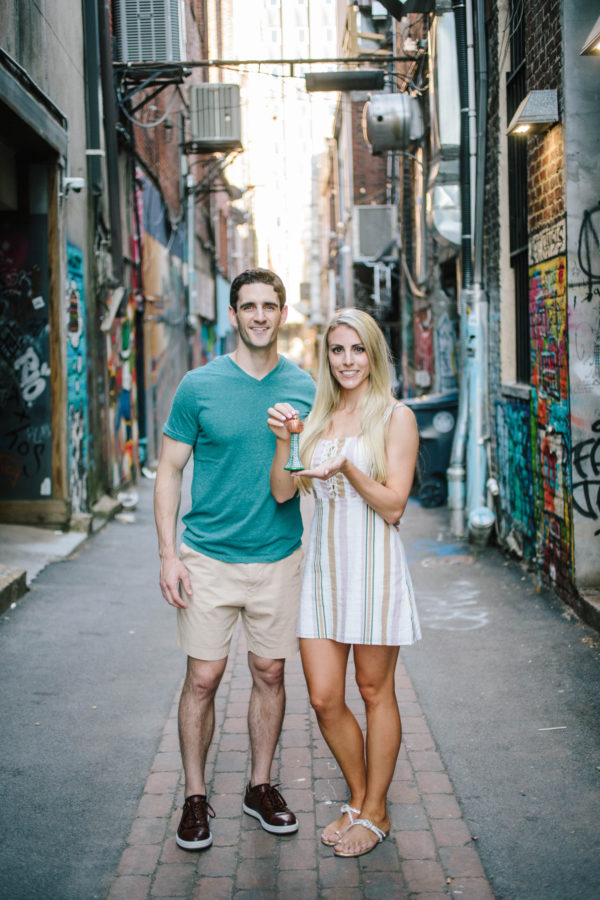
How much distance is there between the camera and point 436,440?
11.6 m

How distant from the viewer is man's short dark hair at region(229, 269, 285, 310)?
11.6 feet

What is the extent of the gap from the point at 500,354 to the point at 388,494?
228 inches

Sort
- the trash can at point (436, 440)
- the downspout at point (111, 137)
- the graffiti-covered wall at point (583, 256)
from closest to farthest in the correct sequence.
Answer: the graffiti-covered wall at point (583, 256) → the downspout at point (111, 137) → the trash can at point (436, 440)

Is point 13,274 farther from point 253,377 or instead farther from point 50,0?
point 253,377

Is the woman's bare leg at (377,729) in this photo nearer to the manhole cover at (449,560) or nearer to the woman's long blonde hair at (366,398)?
the woman's long blonde hair at (366,398)

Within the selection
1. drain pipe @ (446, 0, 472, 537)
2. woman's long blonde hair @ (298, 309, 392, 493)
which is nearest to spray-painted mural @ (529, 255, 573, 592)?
drain pipe @ (446, 0, 472, 537)

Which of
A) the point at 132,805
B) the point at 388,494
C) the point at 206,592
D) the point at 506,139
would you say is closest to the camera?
the point at 388,494

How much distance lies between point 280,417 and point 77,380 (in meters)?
7.20

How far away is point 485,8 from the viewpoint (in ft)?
28.5

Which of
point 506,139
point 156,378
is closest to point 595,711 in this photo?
point 506,139

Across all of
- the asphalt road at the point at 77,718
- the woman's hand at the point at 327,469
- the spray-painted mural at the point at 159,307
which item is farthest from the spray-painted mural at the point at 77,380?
the woman's hand at the point at 327,469

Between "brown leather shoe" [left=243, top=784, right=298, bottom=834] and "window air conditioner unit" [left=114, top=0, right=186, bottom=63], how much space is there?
11.1m

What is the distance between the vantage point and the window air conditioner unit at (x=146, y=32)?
40.7ft

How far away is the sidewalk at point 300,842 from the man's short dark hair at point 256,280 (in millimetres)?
2071
